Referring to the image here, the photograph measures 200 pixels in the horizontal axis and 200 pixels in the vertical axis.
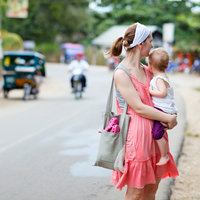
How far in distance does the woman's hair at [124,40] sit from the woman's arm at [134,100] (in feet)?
0.76

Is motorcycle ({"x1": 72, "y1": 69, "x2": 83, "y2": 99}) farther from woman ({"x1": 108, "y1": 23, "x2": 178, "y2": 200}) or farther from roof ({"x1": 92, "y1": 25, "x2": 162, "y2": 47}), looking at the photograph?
roof ({"x1": 92, "y1": 25, "x2": 162, "y2": 47})

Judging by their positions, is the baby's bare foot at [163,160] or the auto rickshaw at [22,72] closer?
the baby's bare foot at [163,160]

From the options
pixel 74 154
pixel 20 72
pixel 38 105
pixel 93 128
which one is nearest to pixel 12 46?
pixel 20 72

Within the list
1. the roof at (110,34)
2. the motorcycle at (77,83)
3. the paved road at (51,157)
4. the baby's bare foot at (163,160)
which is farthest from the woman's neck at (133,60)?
the roof at (110,34)

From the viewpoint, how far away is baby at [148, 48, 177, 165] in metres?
2.95

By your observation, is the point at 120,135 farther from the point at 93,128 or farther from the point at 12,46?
the point at 12,46

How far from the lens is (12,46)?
89.2 feet

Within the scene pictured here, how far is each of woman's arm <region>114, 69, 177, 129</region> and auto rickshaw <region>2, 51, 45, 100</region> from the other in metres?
12.7

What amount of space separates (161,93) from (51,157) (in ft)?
12.3

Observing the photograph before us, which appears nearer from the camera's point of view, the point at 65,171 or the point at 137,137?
the point at 137,137

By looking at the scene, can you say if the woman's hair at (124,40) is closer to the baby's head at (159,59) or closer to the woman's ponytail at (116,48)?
the woman's ponytail at (116,48)

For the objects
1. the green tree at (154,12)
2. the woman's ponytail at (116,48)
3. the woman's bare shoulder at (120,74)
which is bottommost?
the woman's bare shoulder at (120,74)

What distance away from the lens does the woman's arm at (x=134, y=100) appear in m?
2.89

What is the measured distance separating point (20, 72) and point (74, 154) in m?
9.52
